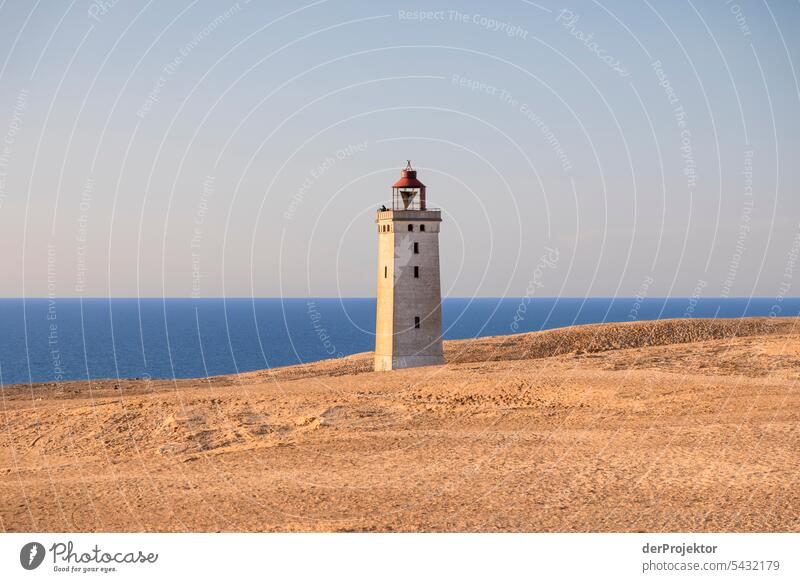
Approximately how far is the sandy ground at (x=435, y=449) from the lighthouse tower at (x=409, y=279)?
4.29 m

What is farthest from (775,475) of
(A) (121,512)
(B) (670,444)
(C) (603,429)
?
(A) (121,512)

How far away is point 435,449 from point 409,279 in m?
20.9

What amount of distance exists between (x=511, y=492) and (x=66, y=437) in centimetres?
1947

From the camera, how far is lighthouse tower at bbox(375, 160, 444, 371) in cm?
4809

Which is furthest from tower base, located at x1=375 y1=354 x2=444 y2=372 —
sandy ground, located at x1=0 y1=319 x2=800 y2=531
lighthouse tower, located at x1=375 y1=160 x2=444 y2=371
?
sandy ground, located at x1=0 y1=319 x2=800 y2=531

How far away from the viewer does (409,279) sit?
48.2 meters

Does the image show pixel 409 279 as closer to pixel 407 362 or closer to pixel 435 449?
pixel 407 362

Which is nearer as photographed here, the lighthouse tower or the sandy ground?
the sandy ground

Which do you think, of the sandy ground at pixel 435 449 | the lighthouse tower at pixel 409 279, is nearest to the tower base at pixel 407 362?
the lighthouse tower at pixel 409 279

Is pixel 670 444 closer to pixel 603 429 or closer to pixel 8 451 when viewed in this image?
pixel 603 429

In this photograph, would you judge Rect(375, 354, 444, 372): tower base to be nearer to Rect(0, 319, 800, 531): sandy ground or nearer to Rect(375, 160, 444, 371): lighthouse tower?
Rect(375, 160, 444, 371): lighthouse tower

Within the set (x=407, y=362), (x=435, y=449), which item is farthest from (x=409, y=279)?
(x=435, y=449)

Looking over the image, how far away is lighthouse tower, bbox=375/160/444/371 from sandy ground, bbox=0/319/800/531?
14.1ft

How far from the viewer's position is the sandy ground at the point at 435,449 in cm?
2158
